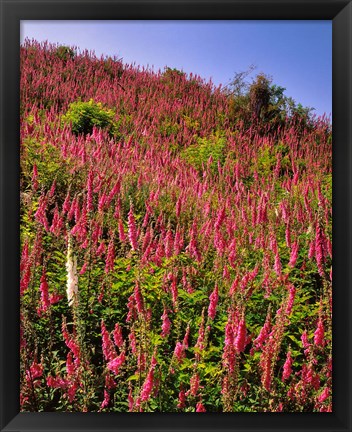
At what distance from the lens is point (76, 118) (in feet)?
8.99

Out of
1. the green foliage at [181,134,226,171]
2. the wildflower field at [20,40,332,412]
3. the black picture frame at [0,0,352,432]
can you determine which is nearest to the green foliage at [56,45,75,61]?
the wildflower field at [20,40,332,412]

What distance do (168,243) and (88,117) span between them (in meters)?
0.94

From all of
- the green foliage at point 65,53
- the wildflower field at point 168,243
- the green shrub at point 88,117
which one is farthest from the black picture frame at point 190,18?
the green shrub at point 88,117

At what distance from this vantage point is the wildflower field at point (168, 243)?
2057 mm

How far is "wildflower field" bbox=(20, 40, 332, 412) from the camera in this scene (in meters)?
2.06

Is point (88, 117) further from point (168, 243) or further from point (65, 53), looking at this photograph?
point (168, 243)

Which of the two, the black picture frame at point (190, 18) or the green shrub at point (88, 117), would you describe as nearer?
the black picture frame at point (190, 18)

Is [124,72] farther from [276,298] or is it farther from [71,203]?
[276,298]

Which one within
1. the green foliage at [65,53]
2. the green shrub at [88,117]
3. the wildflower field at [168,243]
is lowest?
the wildflower field at [168,243]

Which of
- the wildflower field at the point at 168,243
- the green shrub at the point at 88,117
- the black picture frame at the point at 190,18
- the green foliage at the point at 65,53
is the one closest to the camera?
the wildflower field at the point at 168,243

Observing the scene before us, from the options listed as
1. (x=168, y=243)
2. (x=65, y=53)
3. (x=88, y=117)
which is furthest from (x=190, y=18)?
(x=168, y=243)

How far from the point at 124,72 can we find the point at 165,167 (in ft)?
1.94

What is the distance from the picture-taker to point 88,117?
2.79 metres

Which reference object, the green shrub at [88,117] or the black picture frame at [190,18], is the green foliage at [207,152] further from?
the black picture frame at [190,18]
